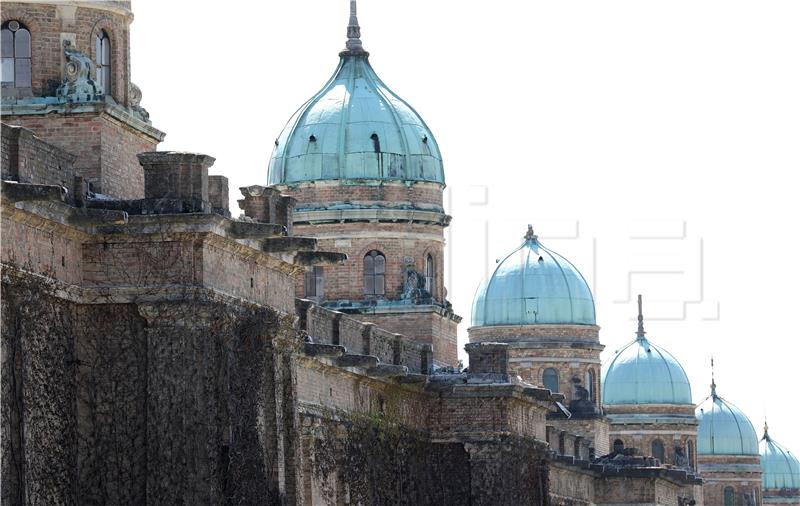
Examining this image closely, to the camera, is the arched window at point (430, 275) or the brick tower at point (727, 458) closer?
the arched window at point (430, 275)

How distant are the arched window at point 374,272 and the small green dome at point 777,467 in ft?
260

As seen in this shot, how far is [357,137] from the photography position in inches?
2916

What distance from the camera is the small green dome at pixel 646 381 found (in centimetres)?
11675

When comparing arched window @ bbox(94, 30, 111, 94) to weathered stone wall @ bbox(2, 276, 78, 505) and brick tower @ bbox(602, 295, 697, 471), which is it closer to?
weathered stone wall @ bbox(2, 276, 78, 505)

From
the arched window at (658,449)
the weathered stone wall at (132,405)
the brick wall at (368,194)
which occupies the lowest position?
the arched window at (658,449)

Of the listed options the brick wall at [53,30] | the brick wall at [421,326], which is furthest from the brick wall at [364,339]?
the brick wall at [53,30]

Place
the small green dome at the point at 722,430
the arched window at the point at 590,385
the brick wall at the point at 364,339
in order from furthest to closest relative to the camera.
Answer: the small green dome at the point at 722,430, the arched window at the point at 590,385, the brick wall at the point at 364,339

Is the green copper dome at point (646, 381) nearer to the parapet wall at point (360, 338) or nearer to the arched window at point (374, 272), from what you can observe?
the arched window at point (374, 272)

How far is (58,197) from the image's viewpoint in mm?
38812

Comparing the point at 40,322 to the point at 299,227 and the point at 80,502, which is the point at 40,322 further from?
the point at 299,227

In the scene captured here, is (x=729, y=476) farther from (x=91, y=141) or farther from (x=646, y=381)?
(x=91, y=141)

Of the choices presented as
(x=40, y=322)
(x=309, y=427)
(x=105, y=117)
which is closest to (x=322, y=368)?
(x=309, y=427)

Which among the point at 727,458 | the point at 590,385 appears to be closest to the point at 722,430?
the point at 727,458

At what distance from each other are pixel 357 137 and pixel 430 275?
162 inches
